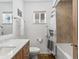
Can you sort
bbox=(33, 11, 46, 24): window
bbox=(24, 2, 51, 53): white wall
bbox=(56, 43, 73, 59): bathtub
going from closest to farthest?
bbox=(56, 43, 73, 59): bathtub, bbox=(24, 2, 51, 53): white wall, bbox=(33, 11, 46, 24): window

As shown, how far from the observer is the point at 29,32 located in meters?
6.01

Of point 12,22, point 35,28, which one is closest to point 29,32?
point 35,28

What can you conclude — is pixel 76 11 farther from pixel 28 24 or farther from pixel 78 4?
pixel 28 24

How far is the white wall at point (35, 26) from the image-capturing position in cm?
595

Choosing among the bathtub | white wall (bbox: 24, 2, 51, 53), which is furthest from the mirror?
white wall (bbox: 24, 2, 51, 53)

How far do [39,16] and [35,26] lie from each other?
1.48 feet

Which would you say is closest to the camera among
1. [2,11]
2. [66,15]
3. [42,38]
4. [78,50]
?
[78,50]

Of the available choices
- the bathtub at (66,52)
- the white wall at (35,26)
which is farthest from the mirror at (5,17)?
the white wall at (35,26)

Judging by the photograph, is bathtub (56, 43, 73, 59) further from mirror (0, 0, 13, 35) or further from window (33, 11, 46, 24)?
window (33, 11, 46, 24)

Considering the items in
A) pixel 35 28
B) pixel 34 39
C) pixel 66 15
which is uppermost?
pixel 66 15

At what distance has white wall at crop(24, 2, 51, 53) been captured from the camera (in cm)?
595

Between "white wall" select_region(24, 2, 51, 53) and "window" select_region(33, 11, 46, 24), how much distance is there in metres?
0.12

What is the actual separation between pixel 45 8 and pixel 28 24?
95 centimetres

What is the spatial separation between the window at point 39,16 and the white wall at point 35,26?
12 centimetres
